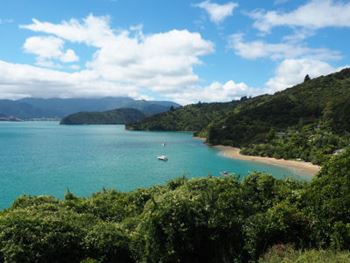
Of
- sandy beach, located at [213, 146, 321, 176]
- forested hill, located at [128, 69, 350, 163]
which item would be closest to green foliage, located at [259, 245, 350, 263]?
sandy beach, located at [213, 146, 321, 176]

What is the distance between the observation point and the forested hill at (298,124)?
9775 centimetres

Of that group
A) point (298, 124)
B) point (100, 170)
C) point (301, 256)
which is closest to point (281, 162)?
point (298, 124)

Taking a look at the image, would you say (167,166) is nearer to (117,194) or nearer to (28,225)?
(117,194)

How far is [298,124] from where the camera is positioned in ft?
407

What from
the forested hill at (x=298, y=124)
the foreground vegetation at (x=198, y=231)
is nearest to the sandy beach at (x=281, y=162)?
the forested hill at (x=298, y=124)

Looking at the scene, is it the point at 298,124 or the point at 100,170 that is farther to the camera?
the point at 298,124

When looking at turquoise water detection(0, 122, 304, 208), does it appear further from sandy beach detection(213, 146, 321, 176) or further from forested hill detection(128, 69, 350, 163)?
forested hill detection(128, 69, 350, 163)

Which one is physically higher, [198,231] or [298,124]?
[298,124]

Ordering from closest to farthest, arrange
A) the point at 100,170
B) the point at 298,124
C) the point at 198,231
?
the point at 198,231, the point at 100,170, the point at 298,124

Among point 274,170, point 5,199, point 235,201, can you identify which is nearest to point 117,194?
point 235,201

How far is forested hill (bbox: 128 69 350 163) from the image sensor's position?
321ft

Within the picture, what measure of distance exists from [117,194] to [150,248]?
15084 millimetres

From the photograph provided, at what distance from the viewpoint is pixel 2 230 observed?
17188 mm

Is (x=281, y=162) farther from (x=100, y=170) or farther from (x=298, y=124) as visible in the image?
(x=100, y=170)
